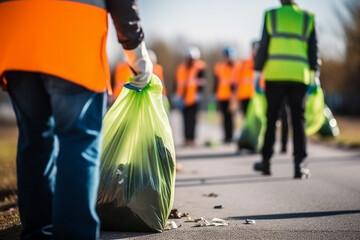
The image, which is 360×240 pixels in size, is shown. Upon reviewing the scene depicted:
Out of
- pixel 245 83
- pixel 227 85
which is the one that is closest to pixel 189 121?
pixel 227 85

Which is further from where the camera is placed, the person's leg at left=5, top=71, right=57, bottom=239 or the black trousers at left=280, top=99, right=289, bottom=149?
the black trousers at left=280, top=99, right=289, bottom=149

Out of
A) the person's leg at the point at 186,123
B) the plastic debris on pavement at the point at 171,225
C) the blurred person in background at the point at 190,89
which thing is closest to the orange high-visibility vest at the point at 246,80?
the blurred person in background at the point at 190,89

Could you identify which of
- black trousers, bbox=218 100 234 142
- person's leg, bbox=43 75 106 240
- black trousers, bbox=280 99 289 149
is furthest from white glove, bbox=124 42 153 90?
black trousers, bbox=218 100 234 142

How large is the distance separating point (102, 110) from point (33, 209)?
63 cm

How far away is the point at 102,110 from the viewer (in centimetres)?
310

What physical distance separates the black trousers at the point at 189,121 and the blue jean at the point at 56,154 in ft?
32.9

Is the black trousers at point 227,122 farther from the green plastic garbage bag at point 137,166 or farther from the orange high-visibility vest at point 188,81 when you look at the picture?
the green plastic garbage bag at point 137,166

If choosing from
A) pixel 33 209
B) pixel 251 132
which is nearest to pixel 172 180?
pixel 33 209

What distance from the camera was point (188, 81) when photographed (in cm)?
1326

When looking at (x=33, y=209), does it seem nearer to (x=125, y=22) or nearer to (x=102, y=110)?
(x=102, y=110)

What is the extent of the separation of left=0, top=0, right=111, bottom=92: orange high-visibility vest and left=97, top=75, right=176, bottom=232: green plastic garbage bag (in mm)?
1194

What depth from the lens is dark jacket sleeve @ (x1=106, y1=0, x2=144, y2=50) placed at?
3126mm

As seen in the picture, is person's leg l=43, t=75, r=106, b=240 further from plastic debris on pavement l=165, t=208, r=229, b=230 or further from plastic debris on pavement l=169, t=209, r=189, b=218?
plastic debris on pavement l=169, t=209, r=189, b=218

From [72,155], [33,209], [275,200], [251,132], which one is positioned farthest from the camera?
[251,132]
